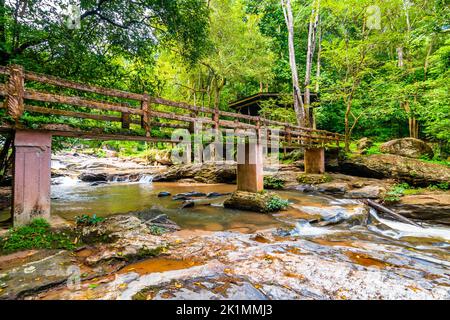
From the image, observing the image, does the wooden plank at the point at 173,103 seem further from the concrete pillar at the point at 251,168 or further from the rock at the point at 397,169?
the rock at the point at 397,169

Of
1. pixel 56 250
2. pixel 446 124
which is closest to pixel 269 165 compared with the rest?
pixel 446 124

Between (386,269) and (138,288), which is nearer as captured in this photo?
(138,288)

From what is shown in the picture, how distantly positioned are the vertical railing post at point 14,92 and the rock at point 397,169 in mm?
15924

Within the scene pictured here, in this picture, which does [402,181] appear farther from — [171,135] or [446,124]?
[171,135]

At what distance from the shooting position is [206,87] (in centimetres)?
2805

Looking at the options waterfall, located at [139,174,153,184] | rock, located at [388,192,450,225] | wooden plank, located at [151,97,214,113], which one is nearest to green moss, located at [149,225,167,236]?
wooden plank, located at [151,97,214,113]

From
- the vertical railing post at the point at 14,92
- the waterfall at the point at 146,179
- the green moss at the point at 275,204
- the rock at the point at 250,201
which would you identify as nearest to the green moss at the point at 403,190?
the green moss at the point at 275,204

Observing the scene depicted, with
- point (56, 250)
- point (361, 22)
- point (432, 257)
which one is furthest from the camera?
point (361, 22)

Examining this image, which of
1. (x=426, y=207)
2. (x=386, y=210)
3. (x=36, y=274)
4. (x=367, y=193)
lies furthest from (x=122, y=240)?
(x=367, y=193)

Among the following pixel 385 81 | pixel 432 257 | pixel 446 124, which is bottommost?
pixel 432 257

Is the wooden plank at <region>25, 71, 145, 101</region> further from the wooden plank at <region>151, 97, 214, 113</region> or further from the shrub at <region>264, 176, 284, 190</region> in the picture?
the shrub at <region>264, 176, 284, 190</region>

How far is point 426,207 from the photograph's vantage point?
29.9 feet

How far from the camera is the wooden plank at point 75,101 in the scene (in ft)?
16.2

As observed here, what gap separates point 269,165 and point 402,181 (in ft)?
28.4
